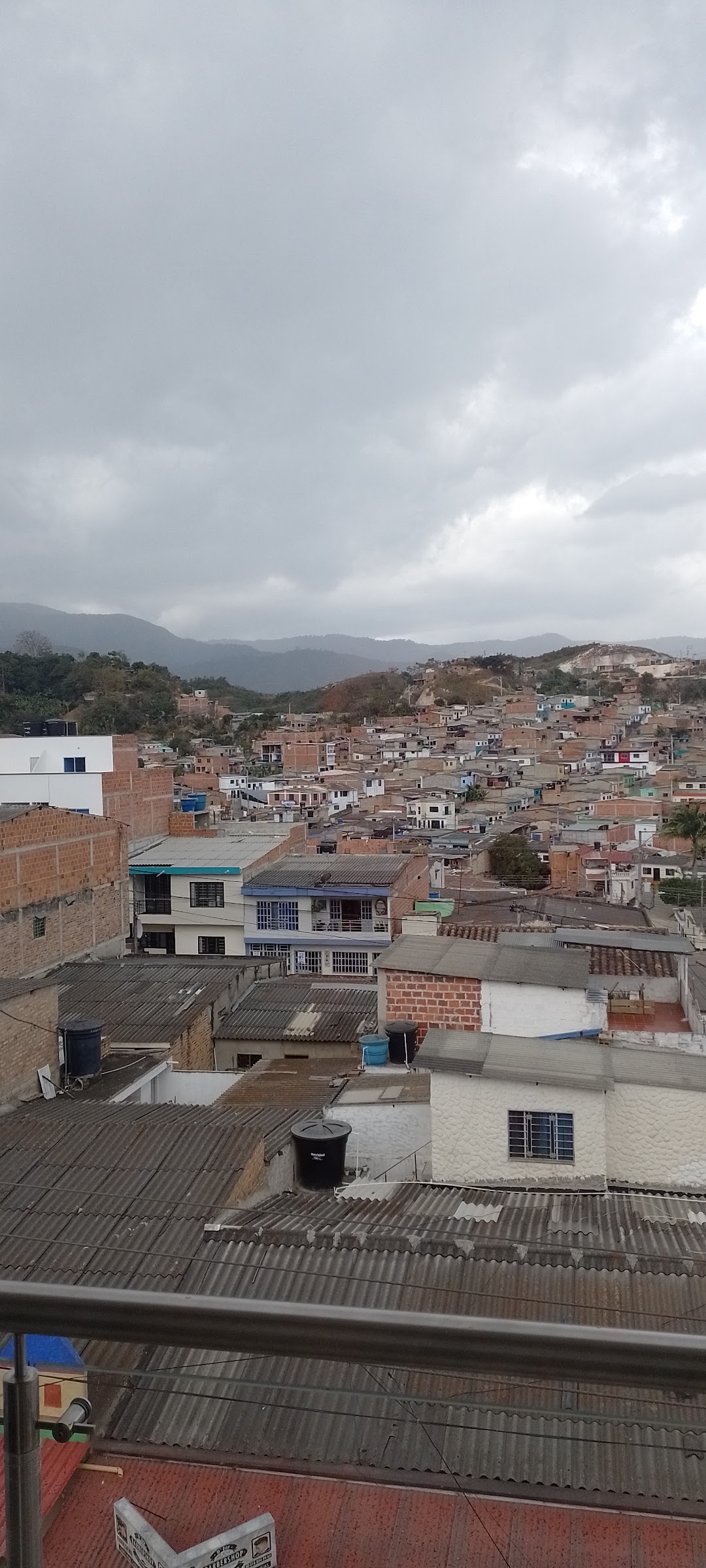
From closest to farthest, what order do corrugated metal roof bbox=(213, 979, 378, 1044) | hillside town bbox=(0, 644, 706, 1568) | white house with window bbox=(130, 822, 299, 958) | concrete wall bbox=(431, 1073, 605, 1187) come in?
hillside town bbox=(0, 644, 706, 1568)
concrete wall bbox=(431, 1073, 605, 1187)
corrugated metal roof bbox=(213, 979, 378, 1044)
white house with window bbox=(130, 822, 299, 958)

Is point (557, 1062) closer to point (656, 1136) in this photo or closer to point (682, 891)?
point (656, 1136)

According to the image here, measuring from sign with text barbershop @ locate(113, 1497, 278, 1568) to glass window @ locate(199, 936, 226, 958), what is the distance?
58.0 feet

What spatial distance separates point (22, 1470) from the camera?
1193 mm

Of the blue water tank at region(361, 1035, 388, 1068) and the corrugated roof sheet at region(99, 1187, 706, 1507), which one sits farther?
the blue water tank at region(361, 1035, 388, 1068)

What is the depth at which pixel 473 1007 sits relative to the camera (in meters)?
9.31

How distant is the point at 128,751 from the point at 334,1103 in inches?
798

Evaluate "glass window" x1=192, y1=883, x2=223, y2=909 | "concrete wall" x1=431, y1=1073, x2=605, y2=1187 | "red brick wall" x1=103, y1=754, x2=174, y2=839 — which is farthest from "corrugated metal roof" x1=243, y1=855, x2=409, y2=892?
"concrete wall" x1=431, y1=1073, x2=605, y2=1187

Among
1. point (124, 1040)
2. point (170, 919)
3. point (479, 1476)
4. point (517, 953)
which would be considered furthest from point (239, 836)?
point (479, 1476)

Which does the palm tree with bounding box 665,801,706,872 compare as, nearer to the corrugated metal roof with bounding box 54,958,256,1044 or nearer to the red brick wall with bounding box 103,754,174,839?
the red brick wall with bounding box 103,754,174,839

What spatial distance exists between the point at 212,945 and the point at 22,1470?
20.1m

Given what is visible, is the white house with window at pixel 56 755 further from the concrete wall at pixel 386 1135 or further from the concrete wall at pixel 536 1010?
the concrete wall at pixel 386 1135

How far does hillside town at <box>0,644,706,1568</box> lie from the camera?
3.37m

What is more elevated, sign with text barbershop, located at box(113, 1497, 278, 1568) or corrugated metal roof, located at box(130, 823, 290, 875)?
sign with text barbershop, located at box(113, 1497, 278, 1568)

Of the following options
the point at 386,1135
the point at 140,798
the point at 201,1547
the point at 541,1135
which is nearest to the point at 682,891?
the point at 140,798
